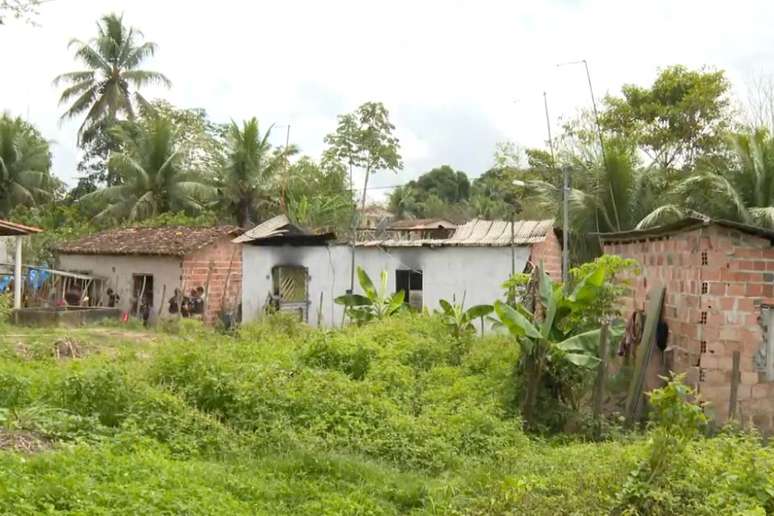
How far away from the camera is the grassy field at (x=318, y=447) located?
18.1 ft

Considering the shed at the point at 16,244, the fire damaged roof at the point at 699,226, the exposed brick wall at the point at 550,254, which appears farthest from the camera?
the exposed brick wall at the point at 550,254

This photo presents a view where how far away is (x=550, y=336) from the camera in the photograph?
9.11 metres

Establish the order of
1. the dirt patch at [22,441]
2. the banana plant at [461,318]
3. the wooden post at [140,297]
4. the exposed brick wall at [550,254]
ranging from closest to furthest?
1. the dirt patch at [22,441]
2. the banana plant at [461,318]
3. the exposed brick wall at [550,254]
4. the wooden post at [140,297]

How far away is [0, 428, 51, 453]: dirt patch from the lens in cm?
611

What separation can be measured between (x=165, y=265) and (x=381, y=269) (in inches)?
217

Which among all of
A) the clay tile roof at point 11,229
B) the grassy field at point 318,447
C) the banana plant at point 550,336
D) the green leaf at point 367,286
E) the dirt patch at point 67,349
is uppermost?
the clay tile roof at point 11,229

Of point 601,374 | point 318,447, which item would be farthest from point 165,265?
point 601,374

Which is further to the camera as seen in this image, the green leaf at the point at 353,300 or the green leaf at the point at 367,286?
the green leaf at the point at 367,286

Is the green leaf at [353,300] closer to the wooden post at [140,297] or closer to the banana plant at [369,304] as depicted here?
the banana plant at [369,304]

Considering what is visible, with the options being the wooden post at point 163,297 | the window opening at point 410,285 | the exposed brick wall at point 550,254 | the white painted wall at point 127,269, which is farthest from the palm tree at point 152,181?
the exposed brick wall at point 550,254

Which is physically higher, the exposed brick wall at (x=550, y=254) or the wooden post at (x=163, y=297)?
the exposed brick wall at (x=550, y=254)

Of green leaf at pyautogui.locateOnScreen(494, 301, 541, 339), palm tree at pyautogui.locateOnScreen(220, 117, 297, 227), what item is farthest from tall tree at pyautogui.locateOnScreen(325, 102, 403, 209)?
green leaf at pyautogui.locateOnScreen(494, 301, 541, 339)

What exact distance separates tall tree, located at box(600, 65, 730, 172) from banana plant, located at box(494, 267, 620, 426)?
13.3 metres

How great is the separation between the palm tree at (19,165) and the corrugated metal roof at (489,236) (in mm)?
15650
